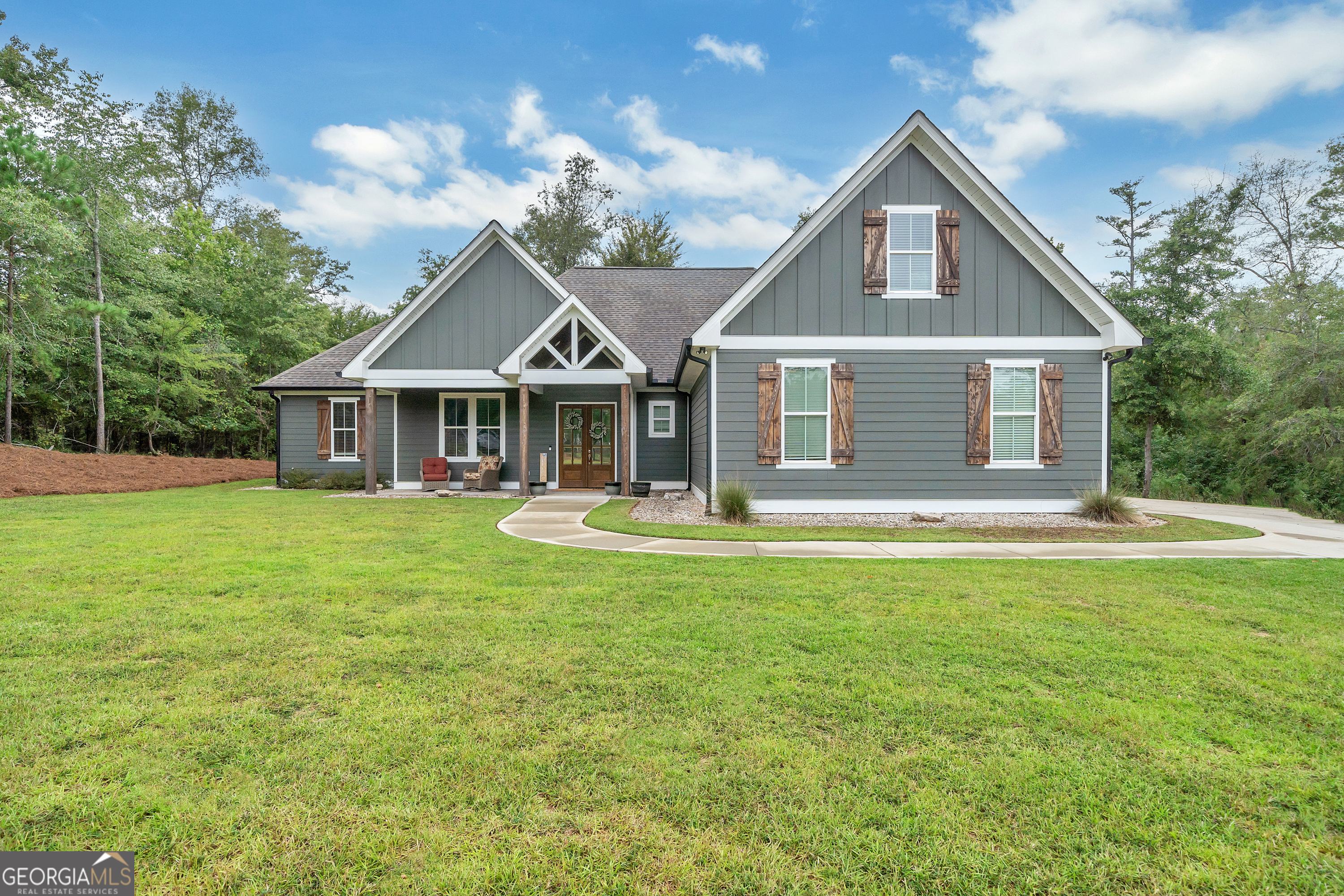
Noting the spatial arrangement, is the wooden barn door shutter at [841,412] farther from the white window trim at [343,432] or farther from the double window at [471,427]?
the white window trim at [343,432]

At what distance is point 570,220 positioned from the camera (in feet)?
99.2

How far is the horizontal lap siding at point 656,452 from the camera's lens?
48.3ft

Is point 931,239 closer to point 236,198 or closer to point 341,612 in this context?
point 341,612

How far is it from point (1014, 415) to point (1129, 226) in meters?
13.1

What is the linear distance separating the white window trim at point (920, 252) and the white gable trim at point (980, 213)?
0.59 meters

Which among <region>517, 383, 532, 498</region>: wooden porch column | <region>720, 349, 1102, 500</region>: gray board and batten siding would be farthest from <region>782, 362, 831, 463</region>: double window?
<region>517, 383, 532, 498</region>: wooden porch column

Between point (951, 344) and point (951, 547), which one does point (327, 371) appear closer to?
point (951, 344)

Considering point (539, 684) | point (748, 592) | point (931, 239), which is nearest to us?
point (539, 684)

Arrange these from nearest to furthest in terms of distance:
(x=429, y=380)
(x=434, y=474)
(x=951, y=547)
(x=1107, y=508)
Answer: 1. (x=951, y=547)
2. (x=1107, y=508)
3. (x=429, y=380)
4. (x=434, y=474)

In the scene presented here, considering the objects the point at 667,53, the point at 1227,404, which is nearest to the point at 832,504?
the point at 1227,404

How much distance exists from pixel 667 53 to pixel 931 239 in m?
11.4

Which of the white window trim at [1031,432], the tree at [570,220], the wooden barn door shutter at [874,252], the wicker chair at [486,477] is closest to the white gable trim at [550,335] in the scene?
the wicker chair at [486,477]

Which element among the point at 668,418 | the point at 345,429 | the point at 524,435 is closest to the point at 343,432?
the point at 345,429

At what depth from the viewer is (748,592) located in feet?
15.7
